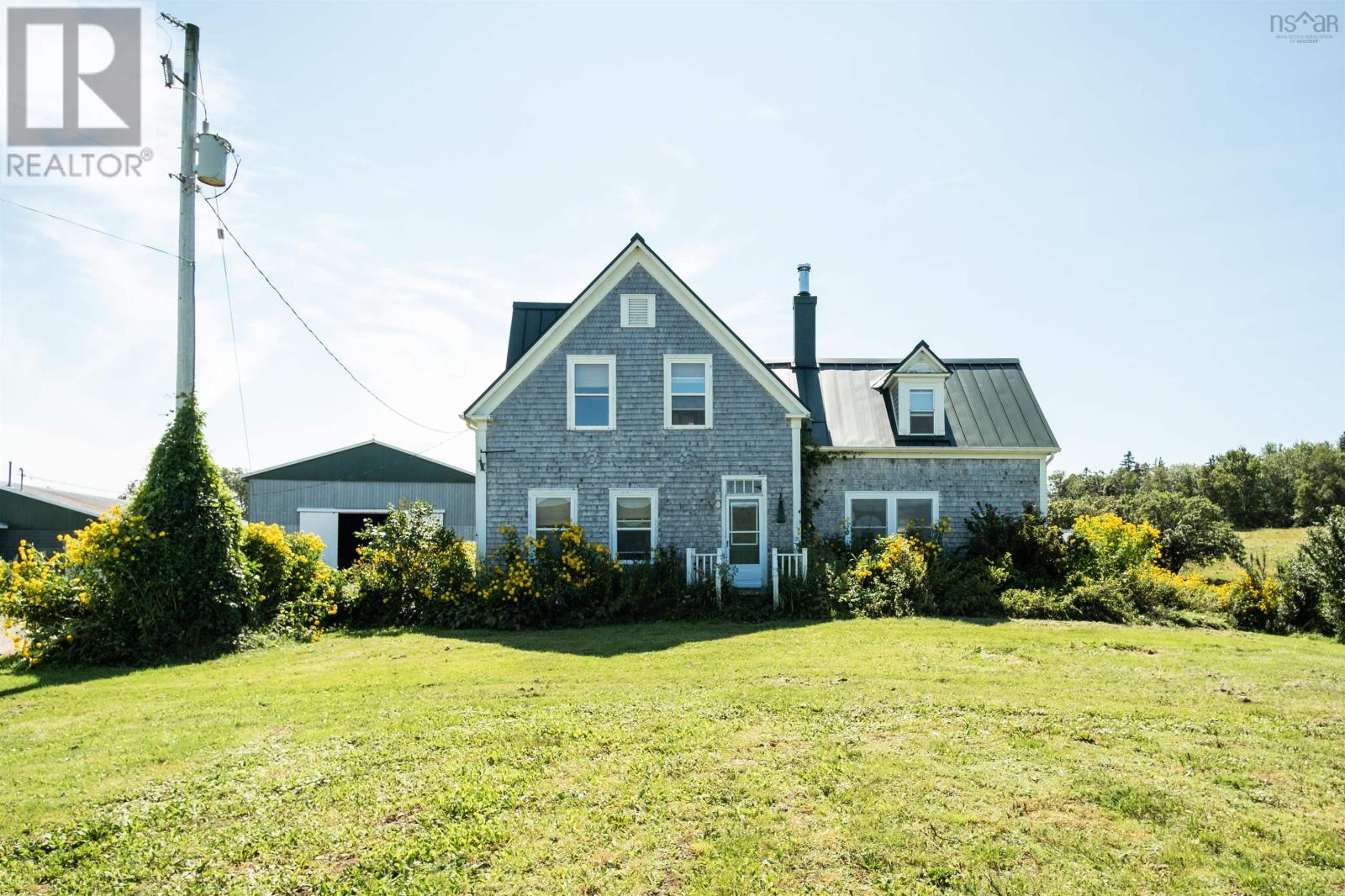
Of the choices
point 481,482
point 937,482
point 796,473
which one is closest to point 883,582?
point 796,473

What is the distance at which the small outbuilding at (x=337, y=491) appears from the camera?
2791 cm

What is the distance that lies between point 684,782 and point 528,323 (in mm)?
14796

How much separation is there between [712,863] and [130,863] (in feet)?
10.8

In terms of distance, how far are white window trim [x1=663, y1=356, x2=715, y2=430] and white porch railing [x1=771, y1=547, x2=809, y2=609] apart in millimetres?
3142

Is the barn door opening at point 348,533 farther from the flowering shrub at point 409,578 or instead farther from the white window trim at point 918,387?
the white window trim at point 918,387

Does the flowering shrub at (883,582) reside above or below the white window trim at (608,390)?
below

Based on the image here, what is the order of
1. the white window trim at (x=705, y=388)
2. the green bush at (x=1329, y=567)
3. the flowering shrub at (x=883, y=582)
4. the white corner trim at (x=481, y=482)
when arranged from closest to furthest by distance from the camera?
the green bush at (x=1329, y=567), the flowering shrub at (x=883, y=582), the white corner trim at (x=481, y=482), the white window trim at (x=705, y=388)

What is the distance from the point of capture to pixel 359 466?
92.8 ft

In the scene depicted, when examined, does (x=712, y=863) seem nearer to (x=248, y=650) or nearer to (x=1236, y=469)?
(x=248, y=650)

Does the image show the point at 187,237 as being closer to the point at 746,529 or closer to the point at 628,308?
the point at 628,308

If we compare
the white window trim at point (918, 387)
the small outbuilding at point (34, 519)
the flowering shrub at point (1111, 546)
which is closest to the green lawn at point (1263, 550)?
the flowering shrub at point (1111, 546)

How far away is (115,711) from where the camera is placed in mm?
7934

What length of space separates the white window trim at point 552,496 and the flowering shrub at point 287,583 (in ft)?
13.3

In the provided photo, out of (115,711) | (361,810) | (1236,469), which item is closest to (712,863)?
(361,810)
